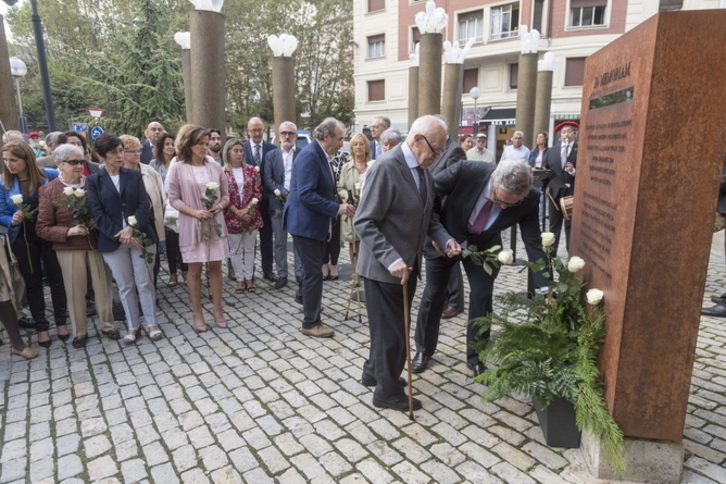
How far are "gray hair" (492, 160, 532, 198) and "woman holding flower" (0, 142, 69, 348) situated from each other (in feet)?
13.8

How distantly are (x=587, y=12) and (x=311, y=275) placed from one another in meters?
26.4

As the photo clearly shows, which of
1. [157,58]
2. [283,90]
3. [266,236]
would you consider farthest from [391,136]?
[157,58]

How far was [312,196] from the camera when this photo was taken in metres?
4.72

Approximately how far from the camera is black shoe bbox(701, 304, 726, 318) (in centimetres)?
532

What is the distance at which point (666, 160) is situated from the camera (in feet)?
7.53

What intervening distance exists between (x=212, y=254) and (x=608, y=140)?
12.4ft

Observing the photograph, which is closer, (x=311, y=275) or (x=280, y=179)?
(x=311, y=275)

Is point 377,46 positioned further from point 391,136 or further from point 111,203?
point 111,203

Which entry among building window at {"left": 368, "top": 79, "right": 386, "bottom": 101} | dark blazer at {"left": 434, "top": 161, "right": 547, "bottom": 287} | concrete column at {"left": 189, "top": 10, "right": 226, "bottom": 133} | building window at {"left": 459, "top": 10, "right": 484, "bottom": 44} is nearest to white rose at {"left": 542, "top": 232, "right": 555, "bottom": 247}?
dark blazer at {"left": 434, "top": 161, "right": 547, "bottom": 287}

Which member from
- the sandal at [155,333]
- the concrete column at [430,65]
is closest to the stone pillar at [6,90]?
the sandal at [155,333]

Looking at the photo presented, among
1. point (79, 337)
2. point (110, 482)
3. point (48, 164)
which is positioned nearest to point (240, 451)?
point (110, 482)

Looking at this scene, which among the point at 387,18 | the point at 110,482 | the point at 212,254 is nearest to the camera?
the point at 110,482

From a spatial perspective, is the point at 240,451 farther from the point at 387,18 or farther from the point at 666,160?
the point at 387,18

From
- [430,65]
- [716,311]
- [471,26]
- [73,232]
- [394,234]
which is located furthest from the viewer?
[471,26]
